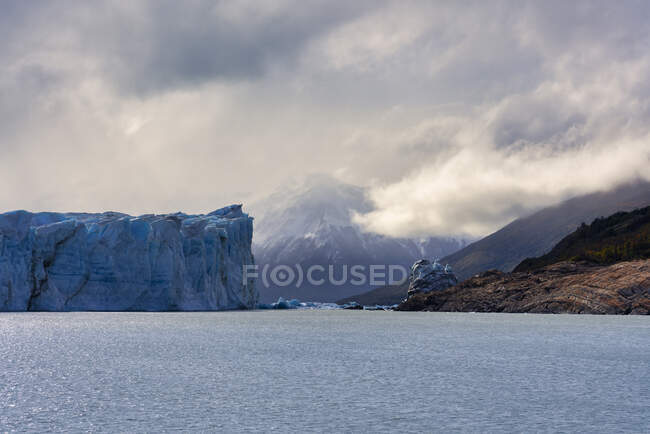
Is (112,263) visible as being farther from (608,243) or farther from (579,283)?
(608,243)

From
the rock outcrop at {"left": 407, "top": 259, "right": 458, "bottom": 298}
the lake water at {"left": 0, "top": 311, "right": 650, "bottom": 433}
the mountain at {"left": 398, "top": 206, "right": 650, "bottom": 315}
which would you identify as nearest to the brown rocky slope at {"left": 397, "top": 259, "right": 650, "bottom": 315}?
the mountain at {"left": 398, "top": 206, "right": 650, "bottom": 315}

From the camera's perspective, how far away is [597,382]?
17.2 metres

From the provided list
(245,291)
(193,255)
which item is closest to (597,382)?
(193,255)

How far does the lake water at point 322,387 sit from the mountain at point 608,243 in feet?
261

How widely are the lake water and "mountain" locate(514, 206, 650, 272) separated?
261ft

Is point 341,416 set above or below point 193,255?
below

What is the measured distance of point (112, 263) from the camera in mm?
75375

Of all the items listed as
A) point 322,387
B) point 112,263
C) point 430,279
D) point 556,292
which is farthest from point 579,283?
point 322,387

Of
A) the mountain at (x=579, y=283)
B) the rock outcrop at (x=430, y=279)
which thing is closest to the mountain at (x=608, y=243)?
the mountain at (x=579, y=283)

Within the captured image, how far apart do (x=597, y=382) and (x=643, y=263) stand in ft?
232

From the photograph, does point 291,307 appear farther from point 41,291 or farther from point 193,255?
point 41,291

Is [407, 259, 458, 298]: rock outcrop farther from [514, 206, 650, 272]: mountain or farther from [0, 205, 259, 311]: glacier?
[0, 205, 259, 311]: glacier

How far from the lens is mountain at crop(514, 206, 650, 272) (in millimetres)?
99688

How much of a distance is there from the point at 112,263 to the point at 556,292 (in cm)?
6033
